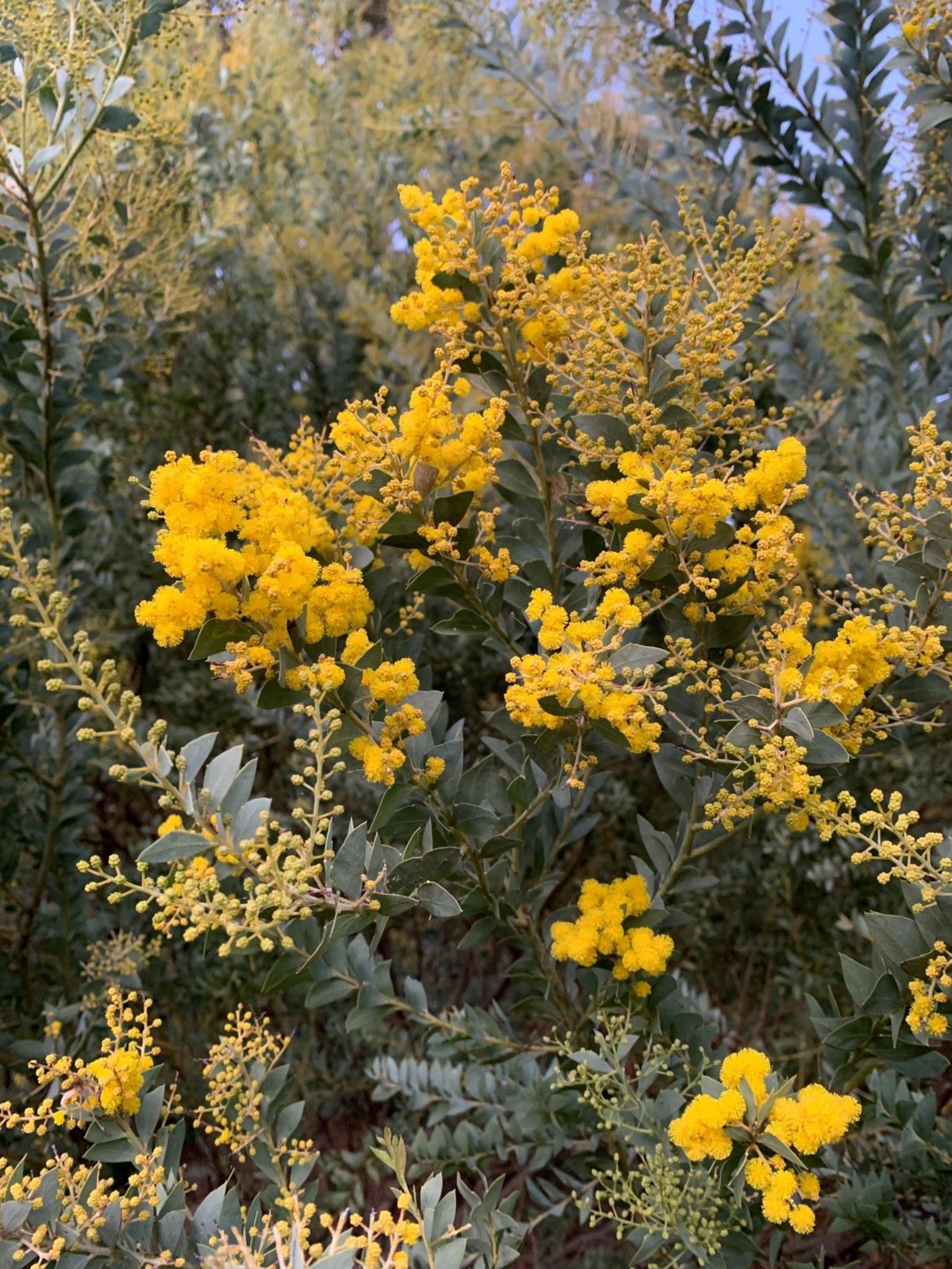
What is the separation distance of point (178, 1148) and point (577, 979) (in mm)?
681

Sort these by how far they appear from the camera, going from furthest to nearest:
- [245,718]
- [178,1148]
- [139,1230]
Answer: [245,718]
[178,1148]
[139,1230]

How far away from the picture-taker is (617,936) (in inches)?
53.2

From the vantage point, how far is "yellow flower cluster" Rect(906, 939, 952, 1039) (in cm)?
103

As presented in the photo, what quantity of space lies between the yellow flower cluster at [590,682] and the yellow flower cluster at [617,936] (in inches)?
12.9

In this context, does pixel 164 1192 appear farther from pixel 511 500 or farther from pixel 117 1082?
pixel 511 500

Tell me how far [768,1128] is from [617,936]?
338 millimetres

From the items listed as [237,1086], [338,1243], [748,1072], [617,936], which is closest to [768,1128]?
[748,1072]

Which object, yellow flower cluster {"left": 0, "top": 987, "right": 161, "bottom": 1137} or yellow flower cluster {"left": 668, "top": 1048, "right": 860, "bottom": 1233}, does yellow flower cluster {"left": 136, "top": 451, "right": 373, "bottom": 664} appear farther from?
yellow flower cluster {"left": 668, "top": 1048, "right": 860, "bottom": 1233}

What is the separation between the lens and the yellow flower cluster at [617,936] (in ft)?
4.43

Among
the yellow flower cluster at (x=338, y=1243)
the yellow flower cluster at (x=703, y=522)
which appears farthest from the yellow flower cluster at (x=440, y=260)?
the yellow flower cluster at (x=338, y=1243)

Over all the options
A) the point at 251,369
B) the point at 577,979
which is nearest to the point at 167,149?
the point at 251,369

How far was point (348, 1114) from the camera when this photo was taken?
3.03 metres

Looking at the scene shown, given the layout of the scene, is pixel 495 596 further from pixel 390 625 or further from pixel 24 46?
pixel 24 46

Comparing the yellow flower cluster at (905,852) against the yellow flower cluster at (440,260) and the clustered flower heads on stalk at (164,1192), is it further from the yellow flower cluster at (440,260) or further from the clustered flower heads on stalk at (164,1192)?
the yellow flower cluster at (440,260)
